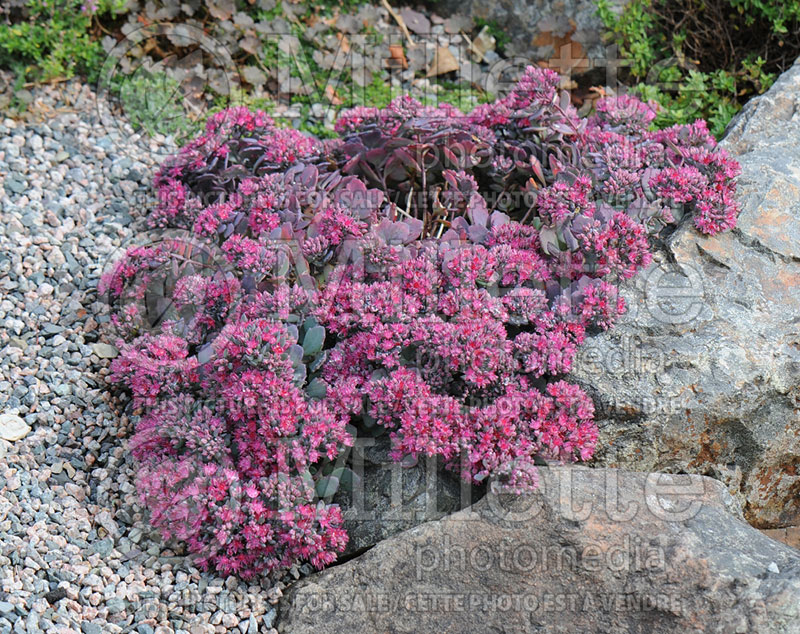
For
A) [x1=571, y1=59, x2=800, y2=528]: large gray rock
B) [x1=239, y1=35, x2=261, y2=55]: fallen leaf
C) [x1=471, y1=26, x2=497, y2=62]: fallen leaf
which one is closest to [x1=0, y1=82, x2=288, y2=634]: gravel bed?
[x1=239, y1=35, x2=261, y2=55]: fallen leaf

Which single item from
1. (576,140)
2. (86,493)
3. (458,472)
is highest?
(576,140)

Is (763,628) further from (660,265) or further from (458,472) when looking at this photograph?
(660,265)

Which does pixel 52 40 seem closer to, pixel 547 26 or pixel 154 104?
pixel 154 104

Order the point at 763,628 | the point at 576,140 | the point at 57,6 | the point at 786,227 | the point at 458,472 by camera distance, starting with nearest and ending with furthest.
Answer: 1. the point at 763,628
2. the point at 458,472
3. the point at 786,227
4. the point at 576,140
5. the point at 57,6

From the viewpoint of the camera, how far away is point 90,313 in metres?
3.66

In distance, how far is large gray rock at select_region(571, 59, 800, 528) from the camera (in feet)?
9.44

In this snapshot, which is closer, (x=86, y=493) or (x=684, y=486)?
(x=684, y=486)

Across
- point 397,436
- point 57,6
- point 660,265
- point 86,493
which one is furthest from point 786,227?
point 57,6

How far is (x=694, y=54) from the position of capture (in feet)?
16.4

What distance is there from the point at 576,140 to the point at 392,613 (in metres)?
2.10

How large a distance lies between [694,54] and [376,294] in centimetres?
318

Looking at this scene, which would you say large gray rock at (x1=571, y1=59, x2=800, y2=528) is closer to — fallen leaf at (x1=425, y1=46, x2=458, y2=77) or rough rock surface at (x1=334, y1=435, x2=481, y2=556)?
rough rock surface at (x1=334, y1=435, x2=481, y2=556)

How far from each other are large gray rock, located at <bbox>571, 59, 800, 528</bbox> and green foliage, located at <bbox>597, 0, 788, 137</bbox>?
1.68 metres

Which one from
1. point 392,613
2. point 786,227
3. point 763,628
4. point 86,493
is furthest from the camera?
point 786,227
